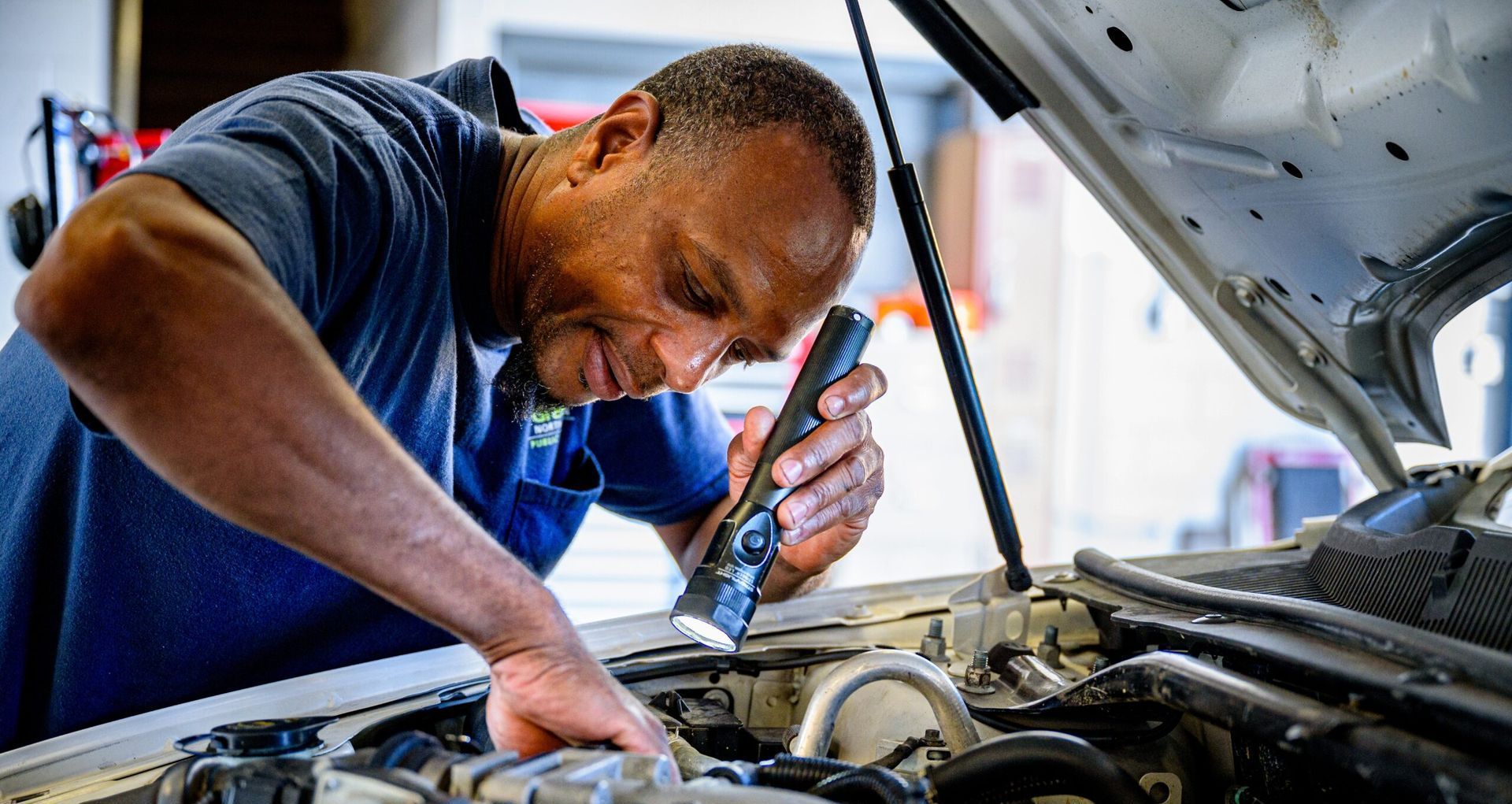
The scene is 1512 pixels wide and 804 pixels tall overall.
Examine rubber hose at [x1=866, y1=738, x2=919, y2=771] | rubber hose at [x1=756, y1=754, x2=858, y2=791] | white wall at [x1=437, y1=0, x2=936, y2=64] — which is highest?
white wall at [x1=437, y1=0, x2=936, y2=64]

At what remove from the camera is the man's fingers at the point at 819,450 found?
47.7 inches

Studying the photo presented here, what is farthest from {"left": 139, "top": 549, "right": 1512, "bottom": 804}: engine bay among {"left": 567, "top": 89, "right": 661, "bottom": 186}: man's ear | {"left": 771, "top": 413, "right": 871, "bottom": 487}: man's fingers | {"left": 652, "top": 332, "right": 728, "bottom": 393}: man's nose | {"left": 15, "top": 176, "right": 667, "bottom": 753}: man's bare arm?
{"left": 567, "top": 89, "right": 661, "bottom": 186}: man's ear

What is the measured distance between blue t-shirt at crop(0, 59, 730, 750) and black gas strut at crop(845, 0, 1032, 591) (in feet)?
1.62

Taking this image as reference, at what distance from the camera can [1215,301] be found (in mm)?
1467

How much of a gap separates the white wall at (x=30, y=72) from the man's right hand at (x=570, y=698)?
3.37 metres

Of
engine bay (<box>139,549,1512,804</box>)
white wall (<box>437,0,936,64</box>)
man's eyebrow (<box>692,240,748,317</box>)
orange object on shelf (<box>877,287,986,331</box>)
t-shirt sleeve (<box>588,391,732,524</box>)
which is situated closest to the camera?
engine bay (<box>139,549,1512,804</box>)

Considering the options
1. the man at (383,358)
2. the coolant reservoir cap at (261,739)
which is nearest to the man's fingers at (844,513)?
the man at (383,358)

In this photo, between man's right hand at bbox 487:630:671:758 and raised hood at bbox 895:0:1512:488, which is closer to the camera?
man's right hand at bbox 487:630:671:758

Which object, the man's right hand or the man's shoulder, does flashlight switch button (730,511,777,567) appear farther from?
the man's shoulder

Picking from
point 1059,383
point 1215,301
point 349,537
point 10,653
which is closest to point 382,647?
point 10,653

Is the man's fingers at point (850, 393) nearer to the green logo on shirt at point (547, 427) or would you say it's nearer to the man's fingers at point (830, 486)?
the man's fingers at point (830, 486)

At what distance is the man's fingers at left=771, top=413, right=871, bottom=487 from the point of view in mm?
1211

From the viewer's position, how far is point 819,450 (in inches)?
49.2

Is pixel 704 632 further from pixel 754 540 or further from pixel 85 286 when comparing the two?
pixel 85 286
